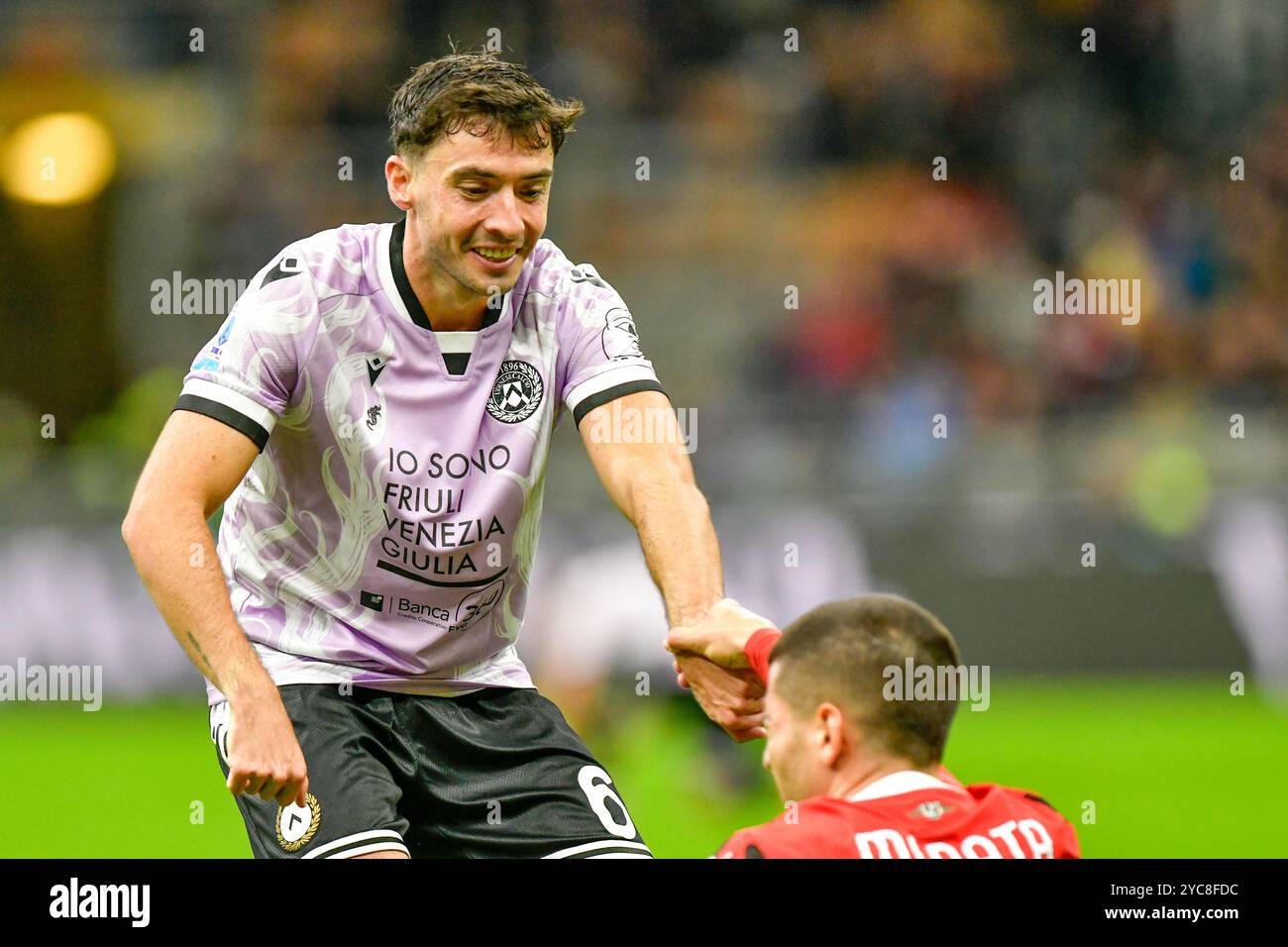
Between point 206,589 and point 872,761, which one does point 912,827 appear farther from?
point 206,589

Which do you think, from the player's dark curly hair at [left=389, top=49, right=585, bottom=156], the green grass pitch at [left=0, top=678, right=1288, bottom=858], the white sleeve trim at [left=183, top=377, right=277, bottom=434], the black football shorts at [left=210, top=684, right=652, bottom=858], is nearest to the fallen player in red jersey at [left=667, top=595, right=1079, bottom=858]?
the black football shorts at [left=210, top=684, right=652, bottom=858]

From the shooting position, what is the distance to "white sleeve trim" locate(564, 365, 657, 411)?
16.5ft

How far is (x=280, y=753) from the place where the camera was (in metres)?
4.30

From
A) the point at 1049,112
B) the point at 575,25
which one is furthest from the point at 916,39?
the point at 575,25

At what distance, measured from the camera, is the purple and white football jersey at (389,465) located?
4914 millimetres

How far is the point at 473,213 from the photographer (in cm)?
486

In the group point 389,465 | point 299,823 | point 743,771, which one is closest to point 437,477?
point 389,465

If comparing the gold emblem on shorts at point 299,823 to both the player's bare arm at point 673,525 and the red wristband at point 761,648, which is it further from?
the red wristband at point 761,648

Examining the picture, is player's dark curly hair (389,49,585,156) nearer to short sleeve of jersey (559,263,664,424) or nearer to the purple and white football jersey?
the purple and white football jersey

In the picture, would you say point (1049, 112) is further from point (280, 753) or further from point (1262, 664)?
point (280, 753)
